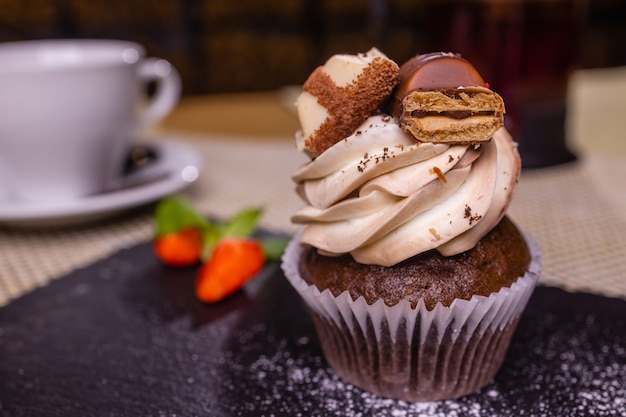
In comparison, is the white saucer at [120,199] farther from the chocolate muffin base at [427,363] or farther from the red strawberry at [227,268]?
the chocolate muffin base at [427,363]

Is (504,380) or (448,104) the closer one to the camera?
(448,104)

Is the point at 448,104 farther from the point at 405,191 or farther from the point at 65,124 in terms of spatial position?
the point at 65,124

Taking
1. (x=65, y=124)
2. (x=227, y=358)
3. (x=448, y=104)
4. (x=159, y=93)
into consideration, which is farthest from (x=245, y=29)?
(x=448, y=104)

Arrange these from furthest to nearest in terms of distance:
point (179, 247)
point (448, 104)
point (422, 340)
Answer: point (179, 247) < point (422, 340) < point (448, 104)

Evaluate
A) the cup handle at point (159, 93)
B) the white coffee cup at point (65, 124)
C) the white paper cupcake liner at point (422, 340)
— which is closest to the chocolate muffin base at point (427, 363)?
the white paper cupcake liner at point (422, 340)

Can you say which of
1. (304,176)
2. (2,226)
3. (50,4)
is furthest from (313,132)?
(50,4)

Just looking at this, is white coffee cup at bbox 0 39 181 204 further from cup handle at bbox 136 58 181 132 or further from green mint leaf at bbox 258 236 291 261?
green mint leaf at bbox 258 236 291 261
